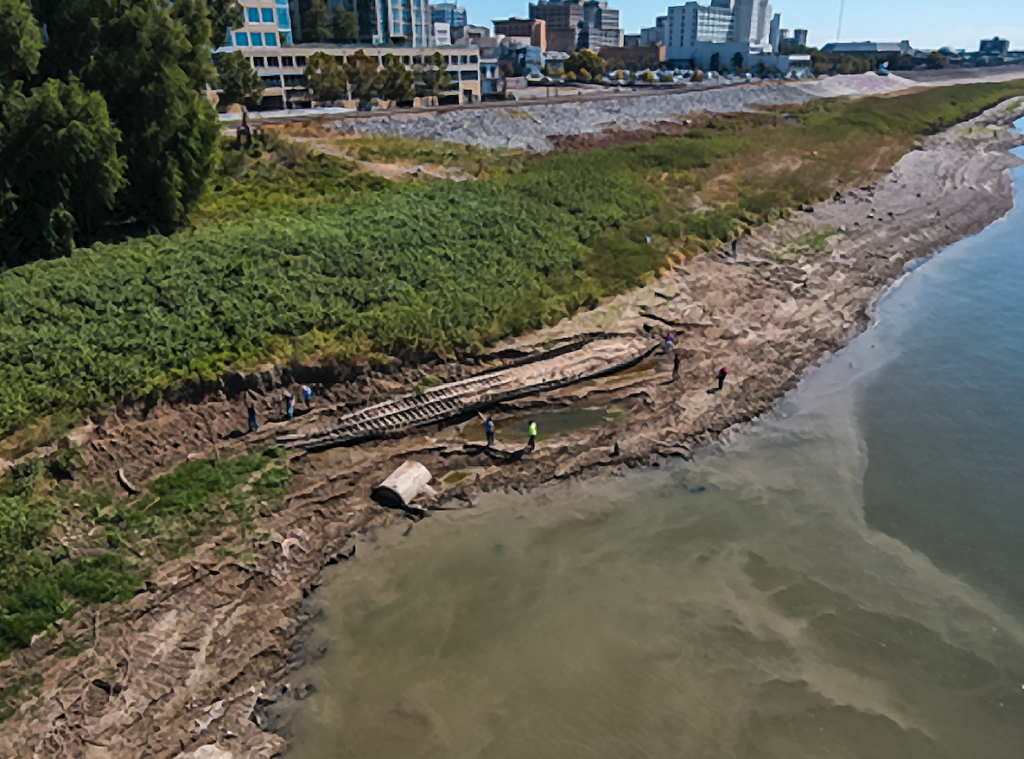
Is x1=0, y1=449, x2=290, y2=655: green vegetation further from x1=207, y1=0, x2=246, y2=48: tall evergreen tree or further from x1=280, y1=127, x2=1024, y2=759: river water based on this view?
x1=207, y1=0, x2=246, y2=48: tall evergreen tree

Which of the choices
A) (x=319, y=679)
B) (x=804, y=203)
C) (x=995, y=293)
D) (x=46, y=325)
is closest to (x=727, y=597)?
(x=319, y=679)

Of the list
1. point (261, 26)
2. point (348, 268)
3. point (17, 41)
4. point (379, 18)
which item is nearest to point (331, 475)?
point (348, 268)

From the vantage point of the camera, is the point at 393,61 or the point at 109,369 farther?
the point at 393,61

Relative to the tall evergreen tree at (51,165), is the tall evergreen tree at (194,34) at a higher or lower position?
higher

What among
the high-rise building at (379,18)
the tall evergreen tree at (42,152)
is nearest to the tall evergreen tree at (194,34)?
the tall evergreen tree at (42,152)

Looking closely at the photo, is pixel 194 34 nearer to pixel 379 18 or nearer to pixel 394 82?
pixel 394 82

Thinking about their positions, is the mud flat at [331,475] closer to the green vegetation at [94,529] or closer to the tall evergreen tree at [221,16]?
the green vegetation at [94,529]

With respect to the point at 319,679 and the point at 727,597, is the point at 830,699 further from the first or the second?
the point at 319,679

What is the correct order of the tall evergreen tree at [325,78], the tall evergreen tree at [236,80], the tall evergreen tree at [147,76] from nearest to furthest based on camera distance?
the tall evergreen tree at [147,76]
the tall evergreen tree at [236,80]
the tall evergreen tree at [325,78]
